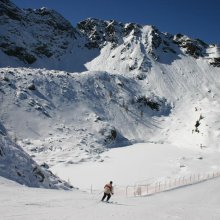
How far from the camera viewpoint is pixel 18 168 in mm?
28359

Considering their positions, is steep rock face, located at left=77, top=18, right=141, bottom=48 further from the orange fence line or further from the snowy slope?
the snowy slope

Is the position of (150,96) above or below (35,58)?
below

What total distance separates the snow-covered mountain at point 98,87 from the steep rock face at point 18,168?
26.2 metres

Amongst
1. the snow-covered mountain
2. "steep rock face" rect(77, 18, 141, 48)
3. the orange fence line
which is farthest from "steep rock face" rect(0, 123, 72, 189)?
"steep rock face" rect(77, 18, 141, 48)

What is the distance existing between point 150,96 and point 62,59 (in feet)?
109

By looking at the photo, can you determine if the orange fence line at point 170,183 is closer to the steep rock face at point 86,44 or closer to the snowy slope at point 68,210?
the snowy slope at point 68,210

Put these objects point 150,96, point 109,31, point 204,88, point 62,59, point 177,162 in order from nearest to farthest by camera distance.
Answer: point 177,162, point 150,96, point 204,88, point 62,59, point 109,31

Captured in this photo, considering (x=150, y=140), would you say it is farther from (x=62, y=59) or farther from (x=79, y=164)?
(x=62, y=59)

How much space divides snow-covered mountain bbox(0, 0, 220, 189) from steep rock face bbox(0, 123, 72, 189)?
2620 cm

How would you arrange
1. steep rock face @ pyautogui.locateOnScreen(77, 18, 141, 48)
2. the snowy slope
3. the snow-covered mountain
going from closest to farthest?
the snowy slope, the snow-covered mountain, steep rock face @ pyautogui.locateOnScreen(77, 18, 141, 48)

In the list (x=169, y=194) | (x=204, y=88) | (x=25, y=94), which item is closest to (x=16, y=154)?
(x=169, y=194)

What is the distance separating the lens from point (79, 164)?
57031 mm

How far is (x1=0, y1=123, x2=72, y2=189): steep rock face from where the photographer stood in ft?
89.5

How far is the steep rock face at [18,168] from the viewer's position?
2728 centimetres
